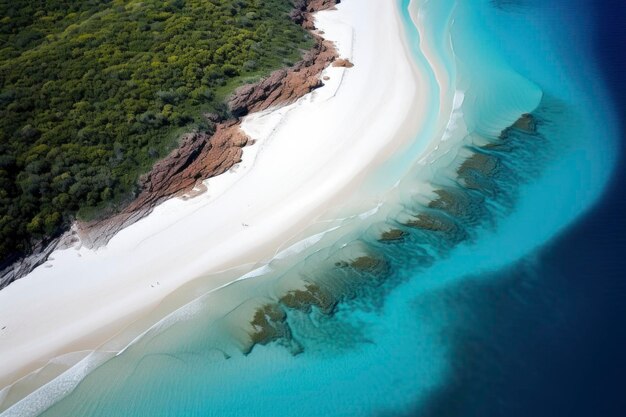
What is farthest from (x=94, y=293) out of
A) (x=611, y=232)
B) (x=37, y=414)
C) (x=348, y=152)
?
(x=611, y=232)

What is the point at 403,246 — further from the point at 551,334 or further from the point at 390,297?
the point at 551,334

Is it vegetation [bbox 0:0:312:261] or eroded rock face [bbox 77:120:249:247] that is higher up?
vegetation [bbox 0:0:312:261]

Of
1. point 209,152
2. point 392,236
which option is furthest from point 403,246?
point 209,152

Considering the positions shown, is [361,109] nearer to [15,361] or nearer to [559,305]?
[559,305]

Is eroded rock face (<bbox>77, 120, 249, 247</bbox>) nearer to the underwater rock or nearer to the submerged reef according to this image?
the submerged reef

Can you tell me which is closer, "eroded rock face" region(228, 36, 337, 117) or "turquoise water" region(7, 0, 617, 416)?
"turquoise water" region(7, 0, 617, 416)

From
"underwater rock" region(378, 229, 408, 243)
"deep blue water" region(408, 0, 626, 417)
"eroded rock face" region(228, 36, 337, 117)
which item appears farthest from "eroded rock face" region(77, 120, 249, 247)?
"deep blue water" region(408, 0, 626, 417)

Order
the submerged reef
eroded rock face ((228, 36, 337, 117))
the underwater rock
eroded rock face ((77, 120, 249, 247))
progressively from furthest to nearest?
eroded rock face ((228, 36, 337, 117)) < eroded rock face ((77, 120, 249, 247)) < the underwater rock < the submerged reef
